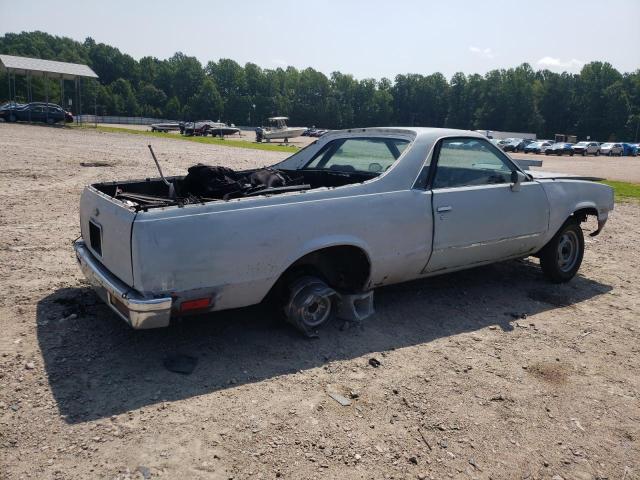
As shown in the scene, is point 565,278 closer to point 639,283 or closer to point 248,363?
point 639,283

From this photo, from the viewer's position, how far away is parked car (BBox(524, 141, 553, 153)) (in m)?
57.9

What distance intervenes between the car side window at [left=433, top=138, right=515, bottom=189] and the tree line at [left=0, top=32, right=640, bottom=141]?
96.8 metres

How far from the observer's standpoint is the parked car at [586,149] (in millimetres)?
58406

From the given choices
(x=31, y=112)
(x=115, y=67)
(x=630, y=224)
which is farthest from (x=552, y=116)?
(x=630, y=224)

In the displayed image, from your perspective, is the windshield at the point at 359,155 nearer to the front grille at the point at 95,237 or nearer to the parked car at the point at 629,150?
the front grille at the point at 95,237

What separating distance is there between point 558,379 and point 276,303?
83.5 inches

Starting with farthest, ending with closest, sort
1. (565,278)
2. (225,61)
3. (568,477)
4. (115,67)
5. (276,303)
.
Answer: (225,61) < (115,67) < (565,278) < (276,303) < (568,477)

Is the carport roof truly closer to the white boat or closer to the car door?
the white boat

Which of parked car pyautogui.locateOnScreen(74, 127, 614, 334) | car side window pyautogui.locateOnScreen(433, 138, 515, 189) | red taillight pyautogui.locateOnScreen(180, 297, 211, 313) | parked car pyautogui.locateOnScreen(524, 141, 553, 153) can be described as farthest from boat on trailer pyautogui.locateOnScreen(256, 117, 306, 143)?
red taillight pyautogui.locateOnScreen(180, 297, 211, 313)

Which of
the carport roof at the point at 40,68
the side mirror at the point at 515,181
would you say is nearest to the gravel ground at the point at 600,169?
the side mirror at the point at 515,181

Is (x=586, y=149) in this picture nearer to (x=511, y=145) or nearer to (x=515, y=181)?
(x=511, y=145)

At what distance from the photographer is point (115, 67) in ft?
413

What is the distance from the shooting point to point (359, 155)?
5.22 meters

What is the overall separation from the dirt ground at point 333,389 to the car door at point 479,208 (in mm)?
538
